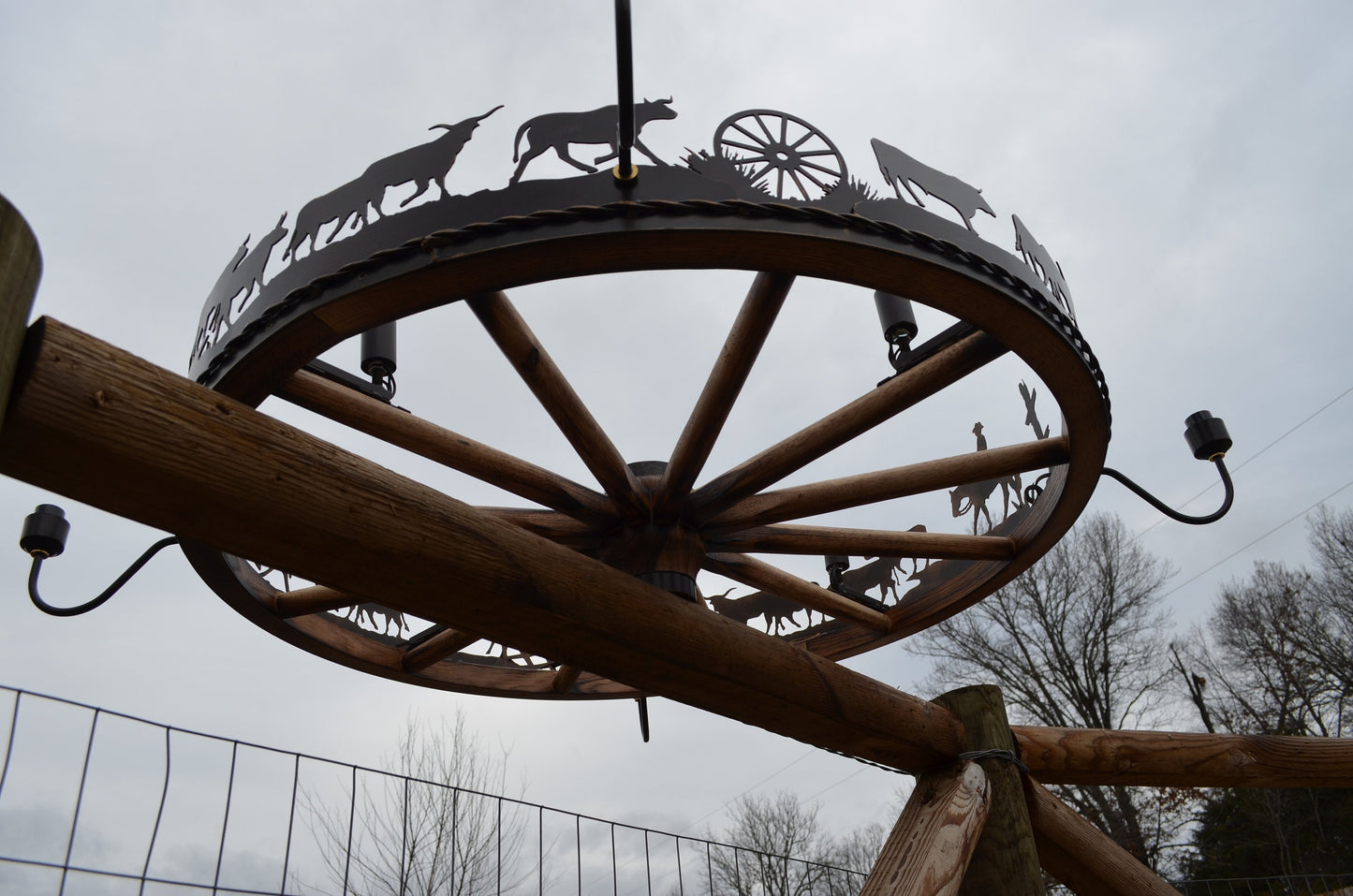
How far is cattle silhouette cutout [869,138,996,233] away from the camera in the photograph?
7.32 ft

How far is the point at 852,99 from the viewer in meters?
3.62

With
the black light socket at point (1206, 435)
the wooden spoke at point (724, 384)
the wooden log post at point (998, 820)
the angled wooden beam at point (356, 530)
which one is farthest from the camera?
the black light socket at point (1206, 435)

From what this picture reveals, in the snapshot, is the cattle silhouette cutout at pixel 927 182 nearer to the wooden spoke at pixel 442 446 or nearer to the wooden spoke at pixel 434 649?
the wooden spoke at pixel 442 446

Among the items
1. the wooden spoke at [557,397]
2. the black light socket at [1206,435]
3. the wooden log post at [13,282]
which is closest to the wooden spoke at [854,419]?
the wooden spoke at [557,397]

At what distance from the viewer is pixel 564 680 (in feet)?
12.8

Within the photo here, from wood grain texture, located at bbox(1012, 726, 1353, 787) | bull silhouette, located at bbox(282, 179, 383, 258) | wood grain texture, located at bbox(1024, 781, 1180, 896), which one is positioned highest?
bull silhouette, located at bbox(282, 179, 383, 258)

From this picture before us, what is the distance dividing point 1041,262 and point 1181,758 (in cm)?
201

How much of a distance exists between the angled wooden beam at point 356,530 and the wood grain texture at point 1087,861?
3.15 ft

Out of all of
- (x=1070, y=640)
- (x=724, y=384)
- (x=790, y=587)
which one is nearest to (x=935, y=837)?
(x=790, y=587)

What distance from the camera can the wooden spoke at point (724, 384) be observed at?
2338 millimetres

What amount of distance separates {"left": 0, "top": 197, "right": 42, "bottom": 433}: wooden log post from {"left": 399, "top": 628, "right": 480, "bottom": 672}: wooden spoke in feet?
7.85

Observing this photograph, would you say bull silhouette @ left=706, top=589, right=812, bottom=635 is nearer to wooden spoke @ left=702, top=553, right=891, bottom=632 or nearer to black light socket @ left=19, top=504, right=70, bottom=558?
wooden spoke @ left=702, top=553, right=891, bottom=632

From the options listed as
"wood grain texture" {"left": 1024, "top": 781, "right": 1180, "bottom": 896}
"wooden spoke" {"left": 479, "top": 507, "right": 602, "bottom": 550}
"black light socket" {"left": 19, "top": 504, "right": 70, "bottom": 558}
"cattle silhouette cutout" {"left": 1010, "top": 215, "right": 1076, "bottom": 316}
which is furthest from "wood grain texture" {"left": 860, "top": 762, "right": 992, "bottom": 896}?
"black light socket" {"left": 19, "top": 504, "right": 70, "bottom": 558}

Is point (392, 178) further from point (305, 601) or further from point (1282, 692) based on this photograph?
point (1282, 692)
